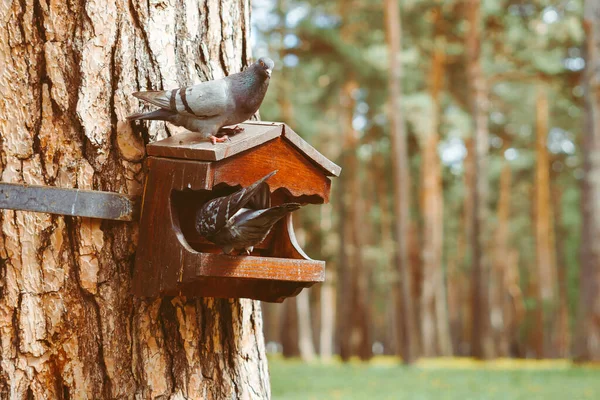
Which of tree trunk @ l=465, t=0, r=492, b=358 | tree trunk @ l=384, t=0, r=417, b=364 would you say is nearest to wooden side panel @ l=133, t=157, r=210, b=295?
tree trunk @ l=384, t=0, r=417, b=364

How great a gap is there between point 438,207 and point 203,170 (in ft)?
72.8

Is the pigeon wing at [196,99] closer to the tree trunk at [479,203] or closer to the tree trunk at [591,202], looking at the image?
the tree trunk at [591,202]

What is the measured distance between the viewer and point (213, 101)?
84.9 inches

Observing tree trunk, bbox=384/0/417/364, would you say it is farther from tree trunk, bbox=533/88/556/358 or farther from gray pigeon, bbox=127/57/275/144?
gray pigeon, bbox=127/57/275/144

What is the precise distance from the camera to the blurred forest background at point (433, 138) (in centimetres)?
1480

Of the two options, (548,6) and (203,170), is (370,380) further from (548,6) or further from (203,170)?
(203,170)

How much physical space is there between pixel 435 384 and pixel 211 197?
8.81 meters

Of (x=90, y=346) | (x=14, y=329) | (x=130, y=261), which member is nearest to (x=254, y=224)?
(x=130, y=261)

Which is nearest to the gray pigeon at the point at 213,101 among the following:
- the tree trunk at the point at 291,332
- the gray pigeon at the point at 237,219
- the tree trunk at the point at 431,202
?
the gray pigeon at the point at 237,219

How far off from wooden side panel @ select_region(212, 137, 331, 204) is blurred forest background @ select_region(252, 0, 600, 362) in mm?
11201

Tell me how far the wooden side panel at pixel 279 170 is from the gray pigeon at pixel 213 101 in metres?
0.09

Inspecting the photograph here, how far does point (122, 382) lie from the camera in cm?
214

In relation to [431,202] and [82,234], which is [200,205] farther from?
[431,202]

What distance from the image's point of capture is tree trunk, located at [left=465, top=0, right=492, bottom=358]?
15617 millimetres
